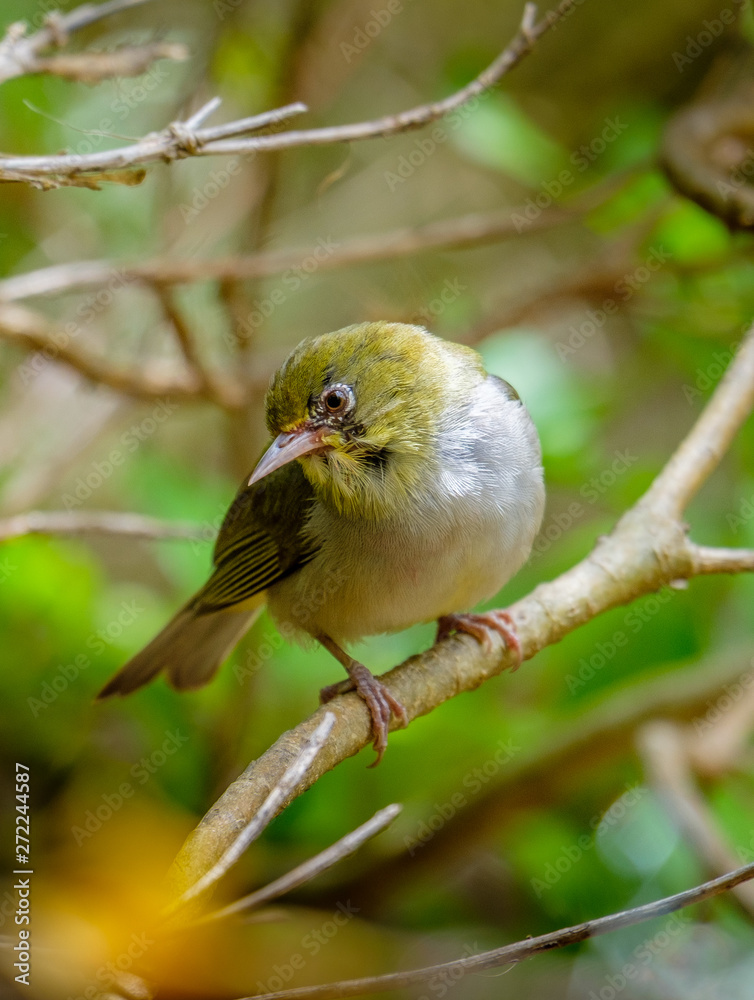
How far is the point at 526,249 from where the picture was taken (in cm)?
738

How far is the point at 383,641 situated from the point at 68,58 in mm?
2466

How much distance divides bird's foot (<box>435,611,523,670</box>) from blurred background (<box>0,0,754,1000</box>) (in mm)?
671

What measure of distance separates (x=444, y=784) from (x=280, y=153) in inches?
114

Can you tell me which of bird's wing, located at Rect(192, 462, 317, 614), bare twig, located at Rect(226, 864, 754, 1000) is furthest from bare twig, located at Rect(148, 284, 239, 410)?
bare twig, located at Rect(226, 864, 754, 1000)

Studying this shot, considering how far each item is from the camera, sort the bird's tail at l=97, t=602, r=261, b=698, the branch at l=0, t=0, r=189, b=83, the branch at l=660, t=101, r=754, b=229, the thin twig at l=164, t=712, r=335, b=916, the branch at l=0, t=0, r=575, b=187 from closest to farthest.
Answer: the thin twig at l=164, t=712, r=335, b=916, the branch at l=0, t=0, r=575, b=187, the branch at l=0, t=0, r=189, b=83, the bird's tail at l=97, t=602, r=261, b=698, the branch at l=660, t=101, r=754, b=229

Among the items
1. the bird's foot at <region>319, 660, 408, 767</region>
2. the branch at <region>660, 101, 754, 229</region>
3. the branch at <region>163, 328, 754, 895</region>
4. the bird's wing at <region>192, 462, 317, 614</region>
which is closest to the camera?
the bird's foot at <region>319, 660, 408, 767</region>

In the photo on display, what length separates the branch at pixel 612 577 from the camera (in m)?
2.92

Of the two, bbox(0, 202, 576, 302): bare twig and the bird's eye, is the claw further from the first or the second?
bbox(0, 202, 576, 302): bare twig

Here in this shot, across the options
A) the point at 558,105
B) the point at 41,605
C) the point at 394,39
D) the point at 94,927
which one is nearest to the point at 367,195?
the point at 394,39

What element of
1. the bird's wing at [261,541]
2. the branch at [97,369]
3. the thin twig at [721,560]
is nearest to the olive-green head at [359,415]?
the bird's wing at [261,541]

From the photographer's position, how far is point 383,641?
4.12 meters

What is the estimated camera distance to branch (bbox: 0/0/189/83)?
2525 mm

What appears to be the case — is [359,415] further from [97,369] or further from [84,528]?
[97,369]

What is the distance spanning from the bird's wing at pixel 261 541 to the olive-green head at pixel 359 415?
0.27 m
